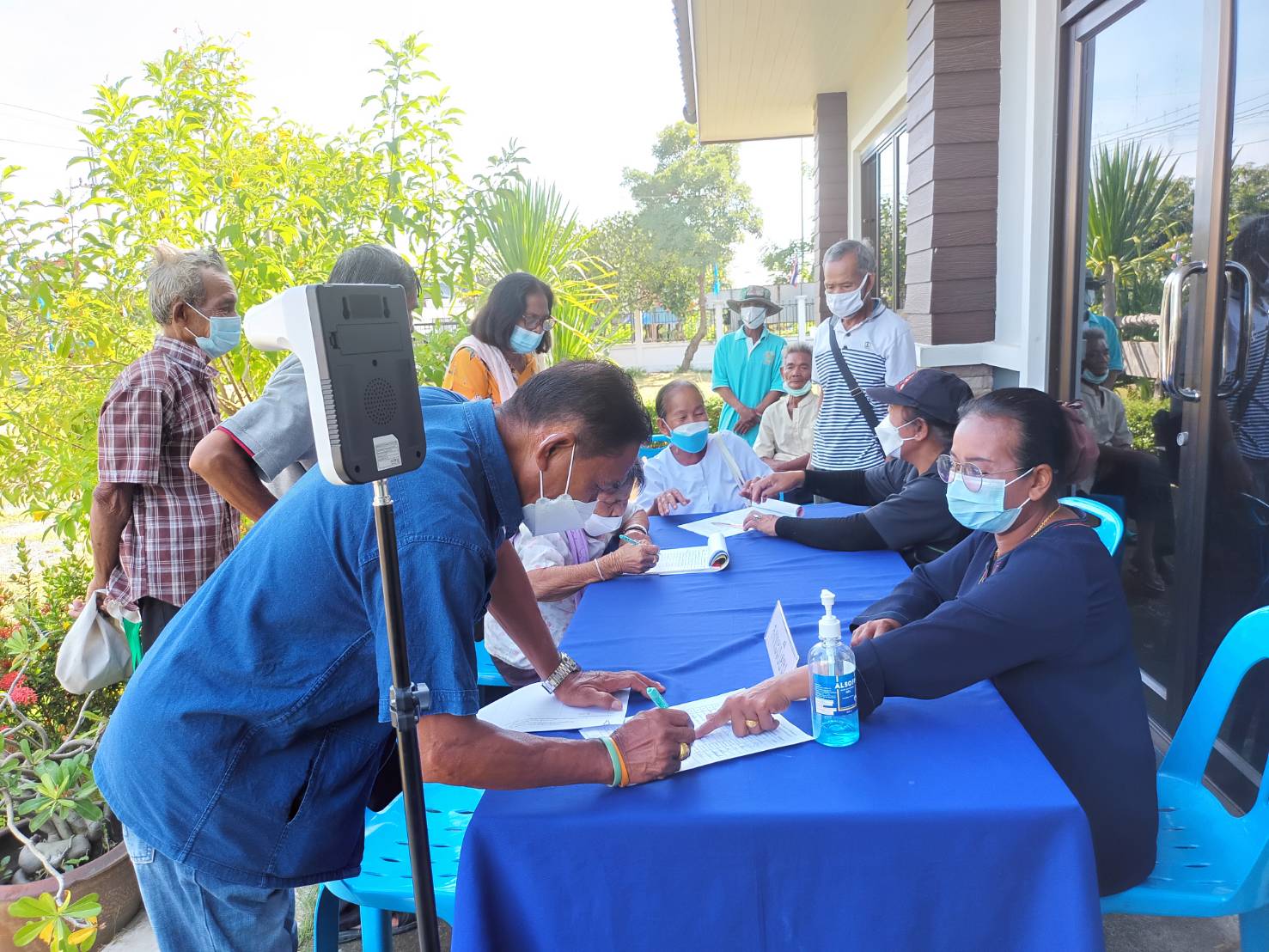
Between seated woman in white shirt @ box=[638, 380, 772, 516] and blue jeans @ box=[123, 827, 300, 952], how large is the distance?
2.39m

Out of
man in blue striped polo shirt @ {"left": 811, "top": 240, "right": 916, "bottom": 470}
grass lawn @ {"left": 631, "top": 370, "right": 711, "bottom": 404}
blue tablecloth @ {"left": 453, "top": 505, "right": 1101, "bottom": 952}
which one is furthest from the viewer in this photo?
grass lawn @ {"left": 631, "top": 370, "right": 711, "bottom": 404}

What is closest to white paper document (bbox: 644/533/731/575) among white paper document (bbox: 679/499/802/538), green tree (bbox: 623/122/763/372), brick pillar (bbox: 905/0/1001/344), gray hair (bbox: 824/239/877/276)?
white paper document (bbox: 679/499/802/538)

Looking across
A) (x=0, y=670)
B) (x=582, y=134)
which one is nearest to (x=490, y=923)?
(x=0, y=670)

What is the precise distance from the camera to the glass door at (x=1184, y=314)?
234cm

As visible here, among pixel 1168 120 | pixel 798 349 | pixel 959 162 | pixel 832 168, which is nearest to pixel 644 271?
pixel 832 168

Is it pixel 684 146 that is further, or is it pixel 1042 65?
pixel 684 146

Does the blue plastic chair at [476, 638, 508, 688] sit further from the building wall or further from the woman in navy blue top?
the building wall

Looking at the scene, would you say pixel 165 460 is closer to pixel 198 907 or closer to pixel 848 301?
pixel 198 907

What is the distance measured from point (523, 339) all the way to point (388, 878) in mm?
2221

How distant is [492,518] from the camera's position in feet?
4.27

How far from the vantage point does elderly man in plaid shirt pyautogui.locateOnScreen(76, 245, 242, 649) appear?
96.7 inches

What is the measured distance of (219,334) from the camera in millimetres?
2648

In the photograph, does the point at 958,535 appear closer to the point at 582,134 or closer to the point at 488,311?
the point at 488,311

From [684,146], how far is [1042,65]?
32.2 metres
